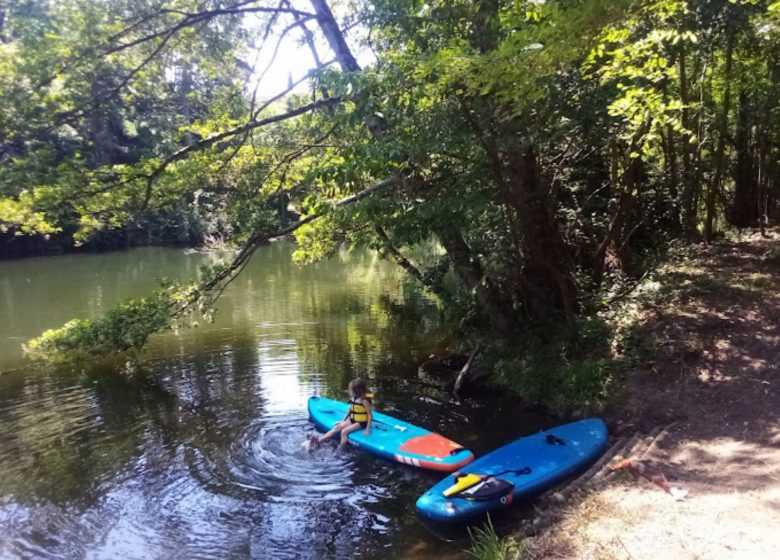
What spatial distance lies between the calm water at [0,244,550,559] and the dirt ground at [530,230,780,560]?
1459 mm

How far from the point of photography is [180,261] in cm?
3391

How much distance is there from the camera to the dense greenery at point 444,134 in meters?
6.36

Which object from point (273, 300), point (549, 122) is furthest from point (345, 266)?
point (549, 122)

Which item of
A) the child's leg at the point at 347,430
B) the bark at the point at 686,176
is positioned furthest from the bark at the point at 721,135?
the child's leg at the point at 347,430

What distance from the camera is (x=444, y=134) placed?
22.0ft

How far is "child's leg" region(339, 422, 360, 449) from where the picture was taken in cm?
723

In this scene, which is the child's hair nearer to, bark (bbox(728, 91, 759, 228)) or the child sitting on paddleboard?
the child sitting on paddleboard

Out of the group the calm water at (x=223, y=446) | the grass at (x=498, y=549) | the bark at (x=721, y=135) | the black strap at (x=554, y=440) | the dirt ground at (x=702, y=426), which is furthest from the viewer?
the bark at (x=721, y=135)

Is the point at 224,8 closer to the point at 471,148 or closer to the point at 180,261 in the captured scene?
the point at 471,148

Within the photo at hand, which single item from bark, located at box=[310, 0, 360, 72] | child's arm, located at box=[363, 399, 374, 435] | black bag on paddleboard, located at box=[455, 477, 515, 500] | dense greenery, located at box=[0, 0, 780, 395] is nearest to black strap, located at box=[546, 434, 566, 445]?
black bag on paddleboard, located at box=[455, 477, 515, 500]

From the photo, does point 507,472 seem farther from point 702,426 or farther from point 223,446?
point 223,446

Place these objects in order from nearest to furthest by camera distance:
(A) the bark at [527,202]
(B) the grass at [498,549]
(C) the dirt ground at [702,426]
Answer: (C) the dirt ground at [702,426]
(B) the grass at [498,549]
(A) the bark at [527,202]

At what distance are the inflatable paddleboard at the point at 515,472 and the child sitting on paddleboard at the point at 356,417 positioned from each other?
182cm

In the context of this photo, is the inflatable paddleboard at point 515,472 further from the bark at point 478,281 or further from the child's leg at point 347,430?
the bark at point 478,281
